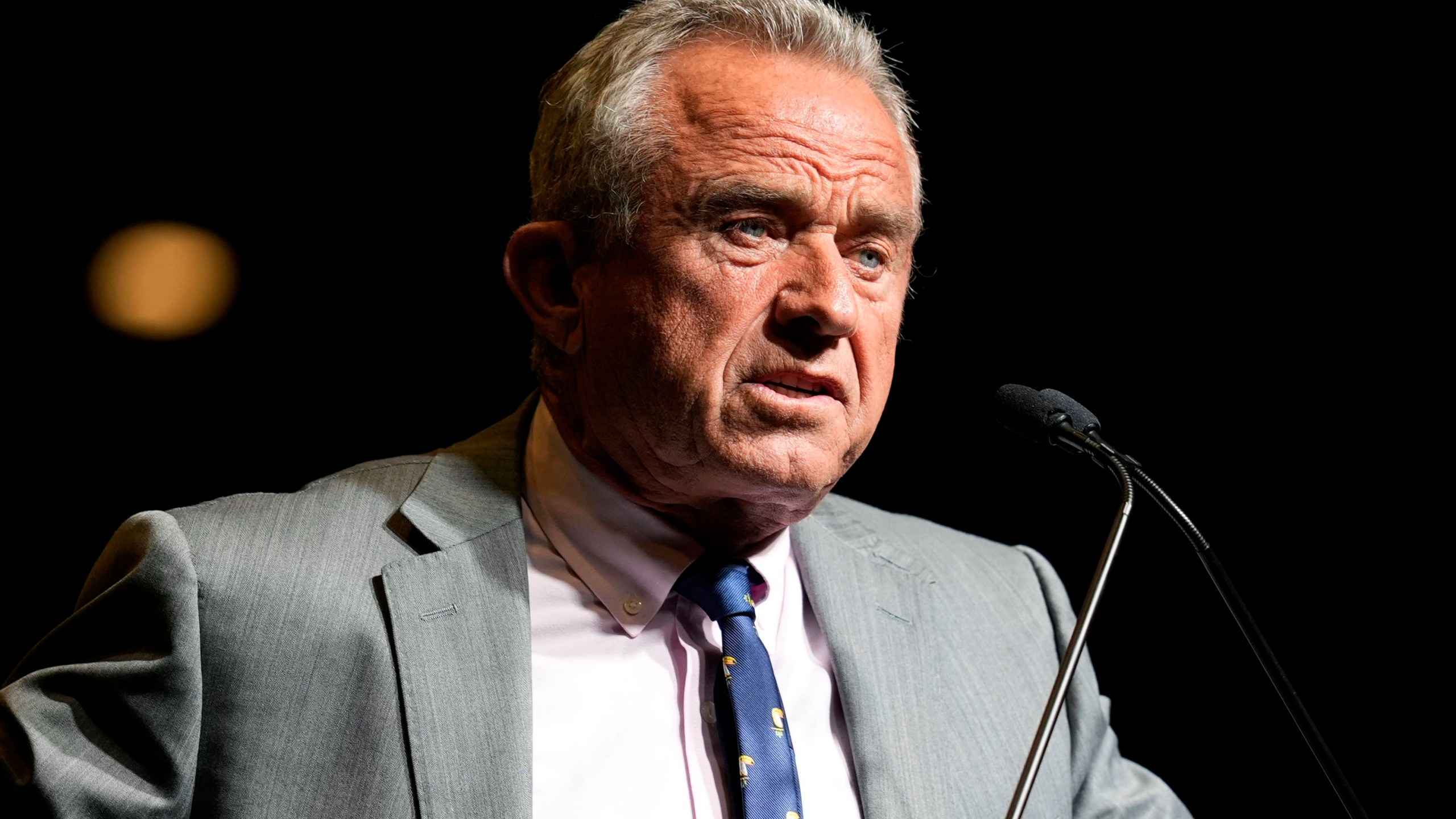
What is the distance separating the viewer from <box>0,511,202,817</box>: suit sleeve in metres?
1.58

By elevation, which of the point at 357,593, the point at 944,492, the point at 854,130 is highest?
the point at 854,130

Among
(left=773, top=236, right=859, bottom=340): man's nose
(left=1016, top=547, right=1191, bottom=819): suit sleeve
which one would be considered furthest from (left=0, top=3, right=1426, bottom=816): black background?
(left=773, top=236, right=859, bottom=340): man's nose

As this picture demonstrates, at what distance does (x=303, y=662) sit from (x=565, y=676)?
0.37m

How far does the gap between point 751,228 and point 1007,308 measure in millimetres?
1210

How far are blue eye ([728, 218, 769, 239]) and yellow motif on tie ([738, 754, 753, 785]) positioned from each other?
76 centimetres

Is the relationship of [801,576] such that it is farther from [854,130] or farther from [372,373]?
[372,373]

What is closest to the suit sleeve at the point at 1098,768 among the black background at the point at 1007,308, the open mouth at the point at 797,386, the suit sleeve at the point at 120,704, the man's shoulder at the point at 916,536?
the man's shoulder at the point at 916,536

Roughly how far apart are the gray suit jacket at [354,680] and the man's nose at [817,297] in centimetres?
50

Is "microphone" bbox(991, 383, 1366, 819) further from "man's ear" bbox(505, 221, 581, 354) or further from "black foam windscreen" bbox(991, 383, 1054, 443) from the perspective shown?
"man's ear" bbox(505, 221, 581, 354)

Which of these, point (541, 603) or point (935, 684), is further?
point (935, 684)

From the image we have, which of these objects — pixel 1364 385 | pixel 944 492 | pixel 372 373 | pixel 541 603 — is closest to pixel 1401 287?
pixel 1364 385

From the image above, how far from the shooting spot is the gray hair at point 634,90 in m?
1.95

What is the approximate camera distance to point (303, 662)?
67.0 inches

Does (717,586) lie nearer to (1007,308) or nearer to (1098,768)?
(1098,768)
